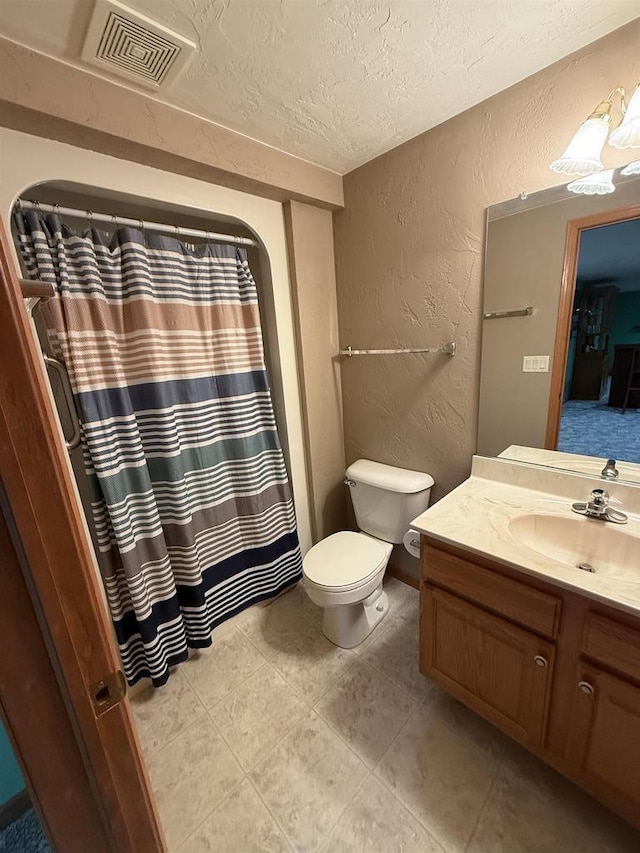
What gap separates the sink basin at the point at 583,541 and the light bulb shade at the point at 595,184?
1.09 metres

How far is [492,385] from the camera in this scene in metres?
1.49

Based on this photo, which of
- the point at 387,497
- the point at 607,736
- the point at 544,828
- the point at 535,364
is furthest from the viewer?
the point at 387,497

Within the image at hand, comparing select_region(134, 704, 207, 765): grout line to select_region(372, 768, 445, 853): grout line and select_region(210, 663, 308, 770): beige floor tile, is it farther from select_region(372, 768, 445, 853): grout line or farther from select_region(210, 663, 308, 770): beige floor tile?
select_region(372, 768, 445, 853): grout line

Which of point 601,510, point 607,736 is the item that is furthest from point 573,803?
point 601,510

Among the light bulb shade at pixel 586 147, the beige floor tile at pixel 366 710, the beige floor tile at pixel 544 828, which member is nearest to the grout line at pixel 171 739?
the beige floor tile at pixel 366 710

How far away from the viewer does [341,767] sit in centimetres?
122

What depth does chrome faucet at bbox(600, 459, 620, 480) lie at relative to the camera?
125 centimetres

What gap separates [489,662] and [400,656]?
1.94 feet

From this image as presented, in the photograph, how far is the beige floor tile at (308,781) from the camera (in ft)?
3.55

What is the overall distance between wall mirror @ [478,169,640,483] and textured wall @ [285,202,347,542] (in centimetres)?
81

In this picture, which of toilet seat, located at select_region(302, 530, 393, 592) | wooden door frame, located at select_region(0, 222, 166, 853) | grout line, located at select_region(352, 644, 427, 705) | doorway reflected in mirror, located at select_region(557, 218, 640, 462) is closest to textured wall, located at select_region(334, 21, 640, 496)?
doorway reflected in mirror, located at select_region(557, 218, 640, 462)

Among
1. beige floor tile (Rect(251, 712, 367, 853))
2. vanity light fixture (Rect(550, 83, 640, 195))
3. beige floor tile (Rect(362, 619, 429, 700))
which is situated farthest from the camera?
beige floor tile (Rect(362, 619, 429, 700))

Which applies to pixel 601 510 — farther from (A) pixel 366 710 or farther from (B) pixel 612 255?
(A) pixel 366 710

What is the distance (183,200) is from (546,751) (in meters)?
2.29
